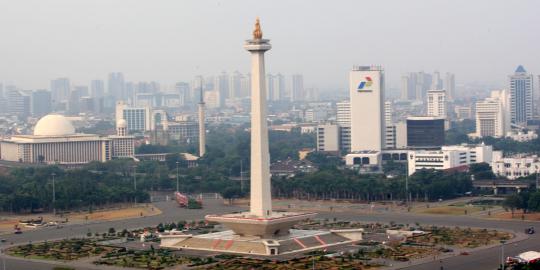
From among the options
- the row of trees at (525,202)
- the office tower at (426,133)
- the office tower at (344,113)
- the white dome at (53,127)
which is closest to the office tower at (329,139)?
the office tower at (344,113)

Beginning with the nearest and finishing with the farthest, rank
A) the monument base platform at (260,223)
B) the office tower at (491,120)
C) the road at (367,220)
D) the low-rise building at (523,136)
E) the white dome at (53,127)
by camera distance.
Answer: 1. the road at (367,220)
2. the monument base platform at (260,223)
3. the white dome at (53,127)
4. the low-rise building at (523,136)
5. the office tower at (491,120)

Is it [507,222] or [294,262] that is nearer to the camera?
[294,262]

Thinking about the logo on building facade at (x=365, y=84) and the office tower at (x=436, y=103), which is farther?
the office tower at (x=436, y=103)

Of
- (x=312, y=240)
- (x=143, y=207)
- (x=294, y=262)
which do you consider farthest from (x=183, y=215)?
(x=294, y=262)

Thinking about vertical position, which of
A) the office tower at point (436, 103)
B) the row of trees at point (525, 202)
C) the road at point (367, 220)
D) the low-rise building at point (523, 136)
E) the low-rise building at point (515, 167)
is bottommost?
the road at point (367, 220)

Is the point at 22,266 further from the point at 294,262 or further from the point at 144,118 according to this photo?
the point at 144,118

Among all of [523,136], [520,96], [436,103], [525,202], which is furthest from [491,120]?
[525,202]

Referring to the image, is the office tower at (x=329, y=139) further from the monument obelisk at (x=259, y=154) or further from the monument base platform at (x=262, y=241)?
the monument obelisk at (x=259, y=154)
